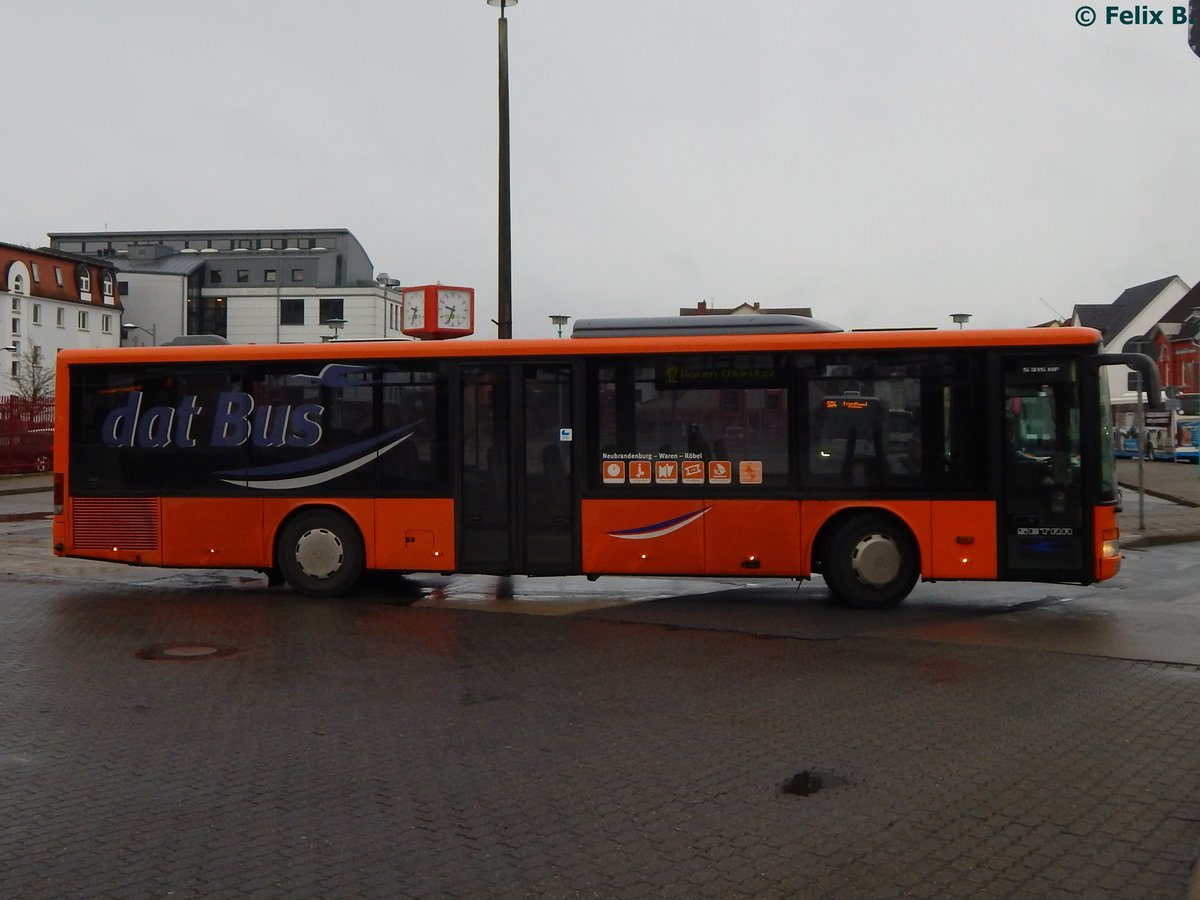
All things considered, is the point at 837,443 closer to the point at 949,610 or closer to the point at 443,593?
the point at 949,610

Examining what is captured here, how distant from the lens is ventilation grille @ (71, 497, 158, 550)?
13.4m

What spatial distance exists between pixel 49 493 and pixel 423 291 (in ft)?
68.5

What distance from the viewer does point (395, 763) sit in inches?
259

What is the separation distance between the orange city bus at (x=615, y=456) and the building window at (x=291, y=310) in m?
74.5

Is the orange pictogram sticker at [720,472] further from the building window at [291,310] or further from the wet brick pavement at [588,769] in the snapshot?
the building window at [291,310]

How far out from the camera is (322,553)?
43.3ft

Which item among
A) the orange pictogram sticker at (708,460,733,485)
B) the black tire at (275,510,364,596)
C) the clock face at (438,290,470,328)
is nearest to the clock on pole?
the clock face at (438,290,470,328)

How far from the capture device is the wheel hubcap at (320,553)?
1317 centimetres

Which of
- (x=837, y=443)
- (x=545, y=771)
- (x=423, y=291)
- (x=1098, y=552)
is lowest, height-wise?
(x=545, y=771)

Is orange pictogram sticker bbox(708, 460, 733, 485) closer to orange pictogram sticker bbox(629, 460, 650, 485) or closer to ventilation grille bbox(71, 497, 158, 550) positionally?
orange pictogram sticker bbox(629, 460, 650, 485)

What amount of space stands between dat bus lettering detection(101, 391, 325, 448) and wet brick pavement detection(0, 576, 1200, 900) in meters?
3.21

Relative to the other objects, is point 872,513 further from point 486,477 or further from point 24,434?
point 24,434

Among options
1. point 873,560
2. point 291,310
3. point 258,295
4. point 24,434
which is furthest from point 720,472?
point 258,295

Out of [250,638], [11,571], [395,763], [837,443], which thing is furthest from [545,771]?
[11,571]
